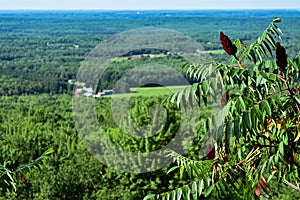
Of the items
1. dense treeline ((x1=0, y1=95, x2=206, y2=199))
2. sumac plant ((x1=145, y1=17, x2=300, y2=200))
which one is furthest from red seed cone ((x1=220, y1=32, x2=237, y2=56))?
dense treeline ((x1=0, y1=95, x2=206, y2=199))

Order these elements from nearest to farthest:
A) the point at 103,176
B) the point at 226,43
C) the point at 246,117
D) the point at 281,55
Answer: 1. the point at 246,117
2. the point at 281,55
3. the point at 226,43
4. the point at 103,176

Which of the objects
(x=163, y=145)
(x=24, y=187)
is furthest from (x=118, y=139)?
(x=24, y=187)

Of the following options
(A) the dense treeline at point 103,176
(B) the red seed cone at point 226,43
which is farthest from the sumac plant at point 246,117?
(A) the dense treeline at point 103,176

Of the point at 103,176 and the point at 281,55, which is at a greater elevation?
the point at 281,55

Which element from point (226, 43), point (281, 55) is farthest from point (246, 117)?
point (226, 43)

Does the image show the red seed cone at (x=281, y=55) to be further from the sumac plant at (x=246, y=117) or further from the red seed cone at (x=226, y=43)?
the red seed cone at (x=226, y=43)

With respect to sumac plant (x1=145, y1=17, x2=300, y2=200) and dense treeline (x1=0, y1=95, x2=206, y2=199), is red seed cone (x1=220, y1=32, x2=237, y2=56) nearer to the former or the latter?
sumac plant (x1=145, y1=17, x2=300, y2=200)

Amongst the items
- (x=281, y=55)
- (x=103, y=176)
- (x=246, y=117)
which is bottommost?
(x=103, y=176)

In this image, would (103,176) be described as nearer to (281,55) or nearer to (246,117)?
(281,55)

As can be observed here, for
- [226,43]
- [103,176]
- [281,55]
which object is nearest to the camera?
[281,55]

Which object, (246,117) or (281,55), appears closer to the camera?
(246,117)
